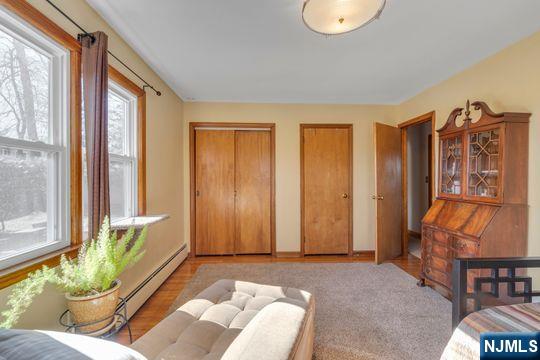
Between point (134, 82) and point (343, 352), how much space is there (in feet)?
9.20

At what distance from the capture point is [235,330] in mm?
1146

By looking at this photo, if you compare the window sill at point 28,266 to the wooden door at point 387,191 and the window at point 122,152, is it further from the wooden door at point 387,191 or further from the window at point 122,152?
the wooden door at point 387,191

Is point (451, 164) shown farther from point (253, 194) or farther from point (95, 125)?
point (95, 125)

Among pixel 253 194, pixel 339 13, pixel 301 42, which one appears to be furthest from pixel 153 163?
pixel 339 13

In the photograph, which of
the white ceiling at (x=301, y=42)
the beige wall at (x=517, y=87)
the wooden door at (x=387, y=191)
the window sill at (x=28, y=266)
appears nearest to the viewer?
the window sill at (x=28, y=266)

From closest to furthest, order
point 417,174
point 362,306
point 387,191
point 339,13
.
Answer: point 339,13
point 362,306
point 387,191
point 417,174

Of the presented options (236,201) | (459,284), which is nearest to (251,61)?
(236,201)

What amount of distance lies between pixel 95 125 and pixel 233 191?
221 cm

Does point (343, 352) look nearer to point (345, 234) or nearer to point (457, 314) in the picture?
point (457, 314)

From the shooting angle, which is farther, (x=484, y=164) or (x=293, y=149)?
(x=293, y=149)

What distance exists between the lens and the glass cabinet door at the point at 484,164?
1.92 metres

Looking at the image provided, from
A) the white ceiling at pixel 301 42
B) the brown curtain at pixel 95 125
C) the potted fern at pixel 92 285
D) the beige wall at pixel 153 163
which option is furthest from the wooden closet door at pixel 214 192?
the potted fern at pixel 92 285

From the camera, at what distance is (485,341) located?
0.82 metres

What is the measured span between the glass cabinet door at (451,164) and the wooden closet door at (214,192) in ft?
8.63
